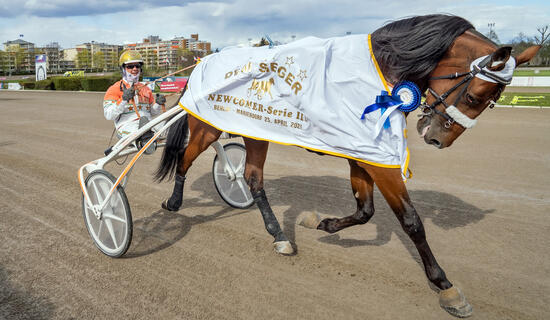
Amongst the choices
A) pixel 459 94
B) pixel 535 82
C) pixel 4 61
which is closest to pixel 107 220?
pixel 459 94

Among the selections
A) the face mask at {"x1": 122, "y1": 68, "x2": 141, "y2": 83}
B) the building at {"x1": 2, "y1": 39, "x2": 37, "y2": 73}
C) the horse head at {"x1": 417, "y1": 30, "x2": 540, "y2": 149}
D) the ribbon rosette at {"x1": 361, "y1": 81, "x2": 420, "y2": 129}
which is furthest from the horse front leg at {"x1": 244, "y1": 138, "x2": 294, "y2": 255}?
the building at {"x1": 2, "y1": 39, "x2": 37, "y2": 73}

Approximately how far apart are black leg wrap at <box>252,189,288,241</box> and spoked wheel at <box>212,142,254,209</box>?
2.41ft

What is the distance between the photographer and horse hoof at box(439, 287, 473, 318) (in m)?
2.50

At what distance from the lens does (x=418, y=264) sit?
3150 millimetres

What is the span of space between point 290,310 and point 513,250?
1.94m

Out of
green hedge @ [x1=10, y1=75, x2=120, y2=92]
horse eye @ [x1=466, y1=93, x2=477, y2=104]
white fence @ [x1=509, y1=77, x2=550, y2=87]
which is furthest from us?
green hedge @ [x1=10, y1=75, x2=120, y2=92]

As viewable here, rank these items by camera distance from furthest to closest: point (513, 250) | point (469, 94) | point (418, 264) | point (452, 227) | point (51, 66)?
1. point (51, 66)
2. point (452, 227)
3. point (513, 250)
4. point (418, 264)
5. point (469, 94)

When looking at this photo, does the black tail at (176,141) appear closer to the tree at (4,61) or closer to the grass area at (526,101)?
the grass area at (526,101)

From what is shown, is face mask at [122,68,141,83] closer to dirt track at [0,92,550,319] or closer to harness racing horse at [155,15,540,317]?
dirt track at [0,92,550,319]

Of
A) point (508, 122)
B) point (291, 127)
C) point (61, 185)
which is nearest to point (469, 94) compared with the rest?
point (291, 127)

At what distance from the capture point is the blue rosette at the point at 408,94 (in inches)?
103

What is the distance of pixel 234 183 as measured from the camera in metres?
Answer: 4.45

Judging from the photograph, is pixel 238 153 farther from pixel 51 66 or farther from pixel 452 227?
pixel 51 66

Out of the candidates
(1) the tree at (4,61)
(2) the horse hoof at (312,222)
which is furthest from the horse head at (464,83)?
(1) the tree at (4,61)
